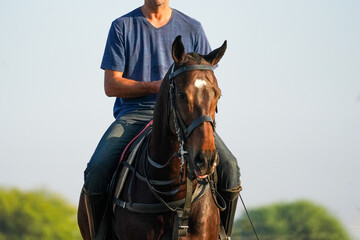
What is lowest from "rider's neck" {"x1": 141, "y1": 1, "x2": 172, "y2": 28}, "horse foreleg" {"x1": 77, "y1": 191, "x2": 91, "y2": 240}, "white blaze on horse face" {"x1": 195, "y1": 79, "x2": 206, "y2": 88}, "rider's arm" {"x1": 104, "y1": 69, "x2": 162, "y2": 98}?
"horse foreleg" {"x1": 77, "y1": 191, "x2": 91, "y2": 240}

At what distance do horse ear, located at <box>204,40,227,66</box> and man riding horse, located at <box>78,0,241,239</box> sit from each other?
A: 1241 millimetres

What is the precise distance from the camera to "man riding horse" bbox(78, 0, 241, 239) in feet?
26.4

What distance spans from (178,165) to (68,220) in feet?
115

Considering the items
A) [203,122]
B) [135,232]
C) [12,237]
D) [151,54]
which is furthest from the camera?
[12,237]

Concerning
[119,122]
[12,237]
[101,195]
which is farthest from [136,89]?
[12,237]

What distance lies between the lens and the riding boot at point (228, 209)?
26.2 ft

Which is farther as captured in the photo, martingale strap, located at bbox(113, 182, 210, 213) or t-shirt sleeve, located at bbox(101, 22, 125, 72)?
t-shirt sleeve, located at bbox(101, 22, 125, 72)

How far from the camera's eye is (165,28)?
884 cm

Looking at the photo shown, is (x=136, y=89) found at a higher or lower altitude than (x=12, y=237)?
higher

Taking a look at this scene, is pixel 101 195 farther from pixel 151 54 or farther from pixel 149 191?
pixel 151 54

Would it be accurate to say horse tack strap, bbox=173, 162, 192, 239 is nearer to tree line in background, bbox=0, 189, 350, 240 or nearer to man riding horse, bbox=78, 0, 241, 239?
man riding horse, bbox=78, 0, 241, 239

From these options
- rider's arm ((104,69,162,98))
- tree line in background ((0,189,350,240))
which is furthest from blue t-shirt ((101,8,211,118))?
tree line in background ((0,189,350,240))

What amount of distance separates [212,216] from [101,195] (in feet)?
4.71

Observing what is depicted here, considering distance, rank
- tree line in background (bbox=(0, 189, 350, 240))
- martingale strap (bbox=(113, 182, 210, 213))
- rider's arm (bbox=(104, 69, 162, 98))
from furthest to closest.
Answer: tree line in background (bbox=(0, 189, 350, 240)), rider's arm (bbox=(104, 69, 162, 98)), martingale strap (bbox=(113, 182, 210, 213))
